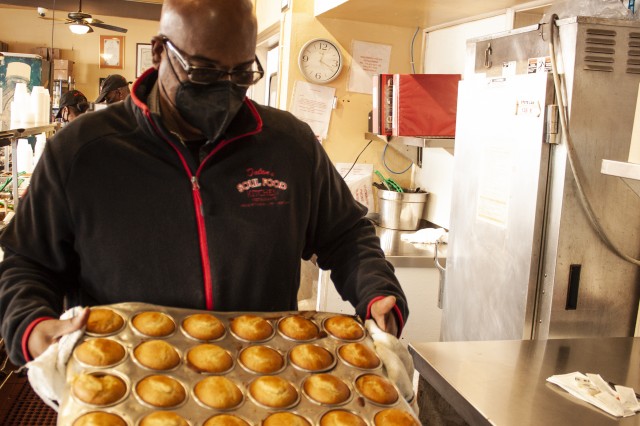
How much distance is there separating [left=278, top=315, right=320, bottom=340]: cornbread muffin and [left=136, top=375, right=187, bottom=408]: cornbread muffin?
29cm

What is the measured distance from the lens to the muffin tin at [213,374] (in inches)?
44.9

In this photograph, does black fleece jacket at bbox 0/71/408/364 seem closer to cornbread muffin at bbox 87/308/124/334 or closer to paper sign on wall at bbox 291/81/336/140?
cornbread muffin at bbox 87/308/124/334

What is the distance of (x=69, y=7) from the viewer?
27.4ft

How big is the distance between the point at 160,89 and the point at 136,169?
0.68 ft

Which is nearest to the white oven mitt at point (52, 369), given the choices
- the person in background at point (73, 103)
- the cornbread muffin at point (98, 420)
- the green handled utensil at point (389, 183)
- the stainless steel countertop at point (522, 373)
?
the cornbread muffin at point (98, 420)

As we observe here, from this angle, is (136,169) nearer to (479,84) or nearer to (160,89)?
(160,89)

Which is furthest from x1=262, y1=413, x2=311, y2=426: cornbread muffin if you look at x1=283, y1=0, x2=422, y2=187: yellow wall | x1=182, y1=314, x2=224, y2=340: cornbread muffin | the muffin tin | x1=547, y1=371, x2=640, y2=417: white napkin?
x1=283, y1=0, x2=422, y2=187: yellow wall

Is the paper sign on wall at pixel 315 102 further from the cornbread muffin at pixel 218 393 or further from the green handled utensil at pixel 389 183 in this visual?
the cornbread muffin at pixel 218 393

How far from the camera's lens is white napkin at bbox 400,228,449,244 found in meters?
3.37

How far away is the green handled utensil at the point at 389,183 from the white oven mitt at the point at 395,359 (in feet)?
8.37

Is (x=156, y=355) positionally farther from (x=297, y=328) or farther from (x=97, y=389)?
(x=297, y=328)

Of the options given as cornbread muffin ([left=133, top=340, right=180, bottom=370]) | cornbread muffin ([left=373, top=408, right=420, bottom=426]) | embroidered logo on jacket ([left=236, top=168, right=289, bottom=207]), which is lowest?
cornbread muffin ([left=373, top=408, right=420, bottom=426])

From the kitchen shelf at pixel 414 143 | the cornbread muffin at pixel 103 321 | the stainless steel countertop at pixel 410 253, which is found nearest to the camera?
the cornbread muffin at pixel 103 321

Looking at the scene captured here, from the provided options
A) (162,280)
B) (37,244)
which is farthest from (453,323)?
(37,244)
